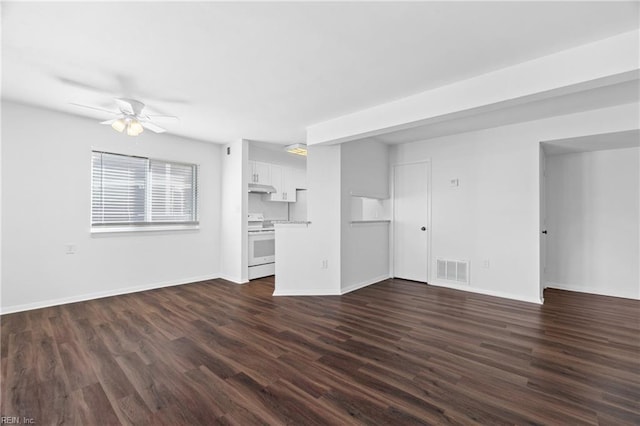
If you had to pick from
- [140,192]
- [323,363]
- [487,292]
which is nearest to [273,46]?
[323,363]

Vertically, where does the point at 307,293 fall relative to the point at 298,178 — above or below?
below

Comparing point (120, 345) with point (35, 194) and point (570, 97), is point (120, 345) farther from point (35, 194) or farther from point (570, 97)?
point (570, 97)

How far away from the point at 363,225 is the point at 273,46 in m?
3.24

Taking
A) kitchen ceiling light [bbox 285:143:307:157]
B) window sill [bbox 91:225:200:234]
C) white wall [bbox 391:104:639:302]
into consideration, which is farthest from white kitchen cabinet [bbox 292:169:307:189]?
white wall [bbox 391:104:639:302]

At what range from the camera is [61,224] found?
3.85 m

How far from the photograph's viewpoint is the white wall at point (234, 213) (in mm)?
5125

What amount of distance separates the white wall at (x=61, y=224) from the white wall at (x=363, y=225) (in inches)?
117

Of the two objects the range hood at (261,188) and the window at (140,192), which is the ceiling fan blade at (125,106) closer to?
the window at (140,192)

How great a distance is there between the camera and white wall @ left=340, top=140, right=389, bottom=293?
14.8 feet

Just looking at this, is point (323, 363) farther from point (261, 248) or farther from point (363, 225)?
point (261, 248)

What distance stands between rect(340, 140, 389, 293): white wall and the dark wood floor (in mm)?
922

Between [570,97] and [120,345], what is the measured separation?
5334 millimetres

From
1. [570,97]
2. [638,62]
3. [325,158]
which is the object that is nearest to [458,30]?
[638,62]

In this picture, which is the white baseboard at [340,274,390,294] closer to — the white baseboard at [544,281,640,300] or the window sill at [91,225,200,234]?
the white baseboard at [544,281,640,300]
